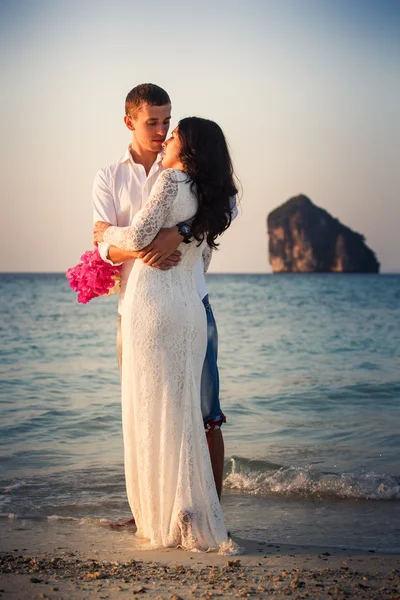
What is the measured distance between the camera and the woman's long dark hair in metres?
4.17

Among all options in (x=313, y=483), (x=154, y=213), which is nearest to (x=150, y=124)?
(x=154, y=213)

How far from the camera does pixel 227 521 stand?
5.33 meters

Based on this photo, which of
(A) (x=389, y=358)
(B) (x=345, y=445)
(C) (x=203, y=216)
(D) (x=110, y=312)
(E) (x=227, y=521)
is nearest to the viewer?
(C) (x=203, y=216)

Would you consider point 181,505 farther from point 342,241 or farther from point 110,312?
point 342,241

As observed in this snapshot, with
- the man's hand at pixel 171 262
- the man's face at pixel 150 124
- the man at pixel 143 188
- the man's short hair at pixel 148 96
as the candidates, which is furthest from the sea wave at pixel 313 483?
the man's short hair at pixel 148 96

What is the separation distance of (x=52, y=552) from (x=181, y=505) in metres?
0.73

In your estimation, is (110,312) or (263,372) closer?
(263,372)

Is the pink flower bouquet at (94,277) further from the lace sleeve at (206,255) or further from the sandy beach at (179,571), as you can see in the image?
the sandy beach at (179,571)

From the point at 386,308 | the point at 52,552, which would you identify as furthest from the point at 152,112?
the point at 386,308

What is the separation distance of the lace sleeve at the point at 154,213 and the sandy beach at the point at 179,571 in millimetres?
1500

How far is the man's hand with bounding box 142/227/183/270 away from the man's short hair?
77 centimetres

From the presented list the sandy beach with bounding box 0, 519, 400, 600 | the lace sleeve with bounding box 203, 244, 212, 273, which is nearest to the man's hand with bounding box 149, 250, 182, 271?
the lace sleeve with bounding box 203, 244, 212, 273

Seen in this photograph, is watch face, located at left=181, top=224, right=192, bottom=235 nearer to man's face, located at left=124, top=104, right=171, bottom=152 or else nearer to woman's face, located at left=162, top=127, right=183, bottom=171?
woman's face, located at left=162, top=127, right=183, bottom=171

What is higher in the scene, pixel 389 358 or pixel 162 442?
pixel 162 442
